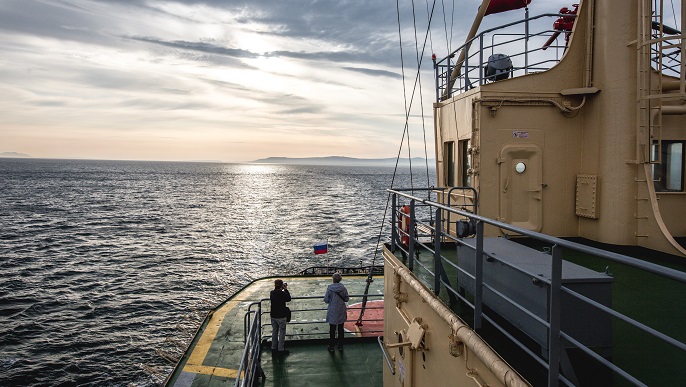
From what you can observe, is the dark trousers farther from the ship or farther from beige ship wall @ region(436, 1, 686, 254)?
beige ship wall @ region(436, 1, 686, 254)

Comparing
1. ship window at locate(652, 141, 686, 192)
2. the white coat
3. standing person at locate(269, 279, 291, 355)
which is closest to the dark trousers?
the white coat

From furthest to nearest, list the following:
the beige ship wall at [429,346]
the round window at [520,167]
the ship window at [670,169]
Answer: the round window at [520,167]
the ship window at [670,169]
the beige ship wall at [429,346]

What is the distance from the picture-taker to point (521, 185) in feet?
30.7

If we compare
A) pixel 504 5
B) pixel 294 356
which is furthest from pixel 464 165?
pixel 294 356

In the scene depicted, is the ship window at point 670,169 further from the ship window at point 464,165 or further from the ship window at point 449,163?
the ship window at point 449,163

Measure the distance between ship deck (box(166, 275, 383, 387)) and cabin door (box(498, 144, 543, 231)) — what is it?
4.66 metres

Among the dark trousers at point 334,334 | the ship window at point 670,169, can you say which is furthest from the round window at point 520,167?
the dark trousers at point 334,334

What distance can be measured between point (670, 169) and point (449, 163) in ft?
15.2

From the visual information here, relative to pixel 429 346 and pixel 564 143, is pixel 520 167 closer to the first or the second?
pixel 564 143

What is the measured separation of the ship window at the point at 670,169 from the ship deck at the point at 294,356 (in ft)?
23.3

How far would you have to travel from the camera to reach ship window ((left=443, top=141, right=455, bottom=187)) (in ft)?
38.0

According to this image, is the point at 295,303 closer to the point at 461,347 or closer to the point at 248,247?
the point at 461,347

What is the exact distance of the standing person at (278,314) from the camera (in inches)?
435

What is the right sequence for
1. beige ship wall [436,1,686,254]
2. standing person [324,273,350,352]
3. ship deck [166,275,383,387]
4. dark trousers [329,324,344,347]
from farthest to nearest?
dark trousers [329,324,344,347], standing person [324,273,350,352], ship deck [166,275,383,387], beige ship wall [436,1,686,254]
